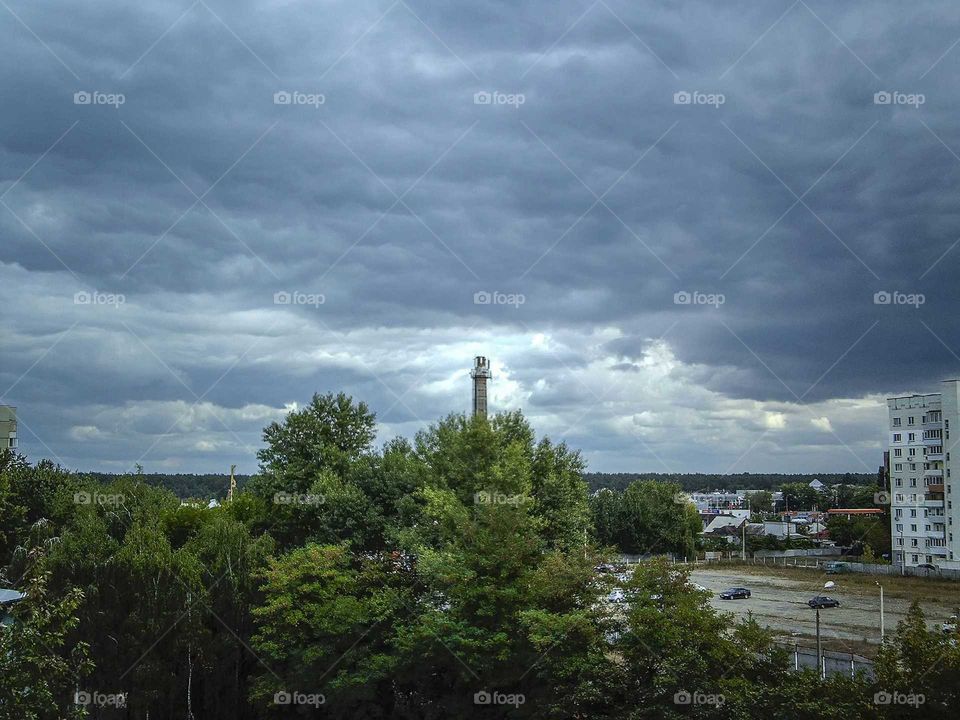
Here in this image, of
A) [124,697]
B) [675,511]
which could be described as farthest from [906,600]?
[124,697]

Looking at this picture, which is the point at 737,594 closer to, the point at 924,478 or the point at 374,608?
the point at 924,478

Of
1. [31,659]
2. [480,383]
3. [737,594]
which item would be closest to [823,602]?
[737,594]

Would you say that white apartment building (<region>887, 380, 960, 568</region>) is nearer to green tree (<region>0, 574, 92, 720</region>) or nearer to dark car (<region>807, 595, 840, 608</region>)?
dark car (<region>807, 595, 840, 608</region>)

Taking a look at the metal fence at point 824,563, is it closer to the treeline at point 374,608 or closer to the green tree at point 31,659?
the treeline at point 374,608

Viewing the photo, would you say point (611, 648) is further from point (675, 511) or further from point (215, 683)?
point (675, 511)

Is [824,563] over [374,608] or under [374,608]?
under

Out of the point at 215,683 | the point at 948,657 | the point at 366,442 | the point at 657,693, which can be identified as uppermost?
the point at 366,442

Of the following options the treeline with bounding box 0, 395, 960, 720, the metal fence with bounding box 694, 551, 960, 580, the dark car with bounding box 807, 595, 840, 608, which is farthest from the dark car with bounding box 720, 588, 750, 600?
the treeline with bounding box 0, 395, 960, 720
